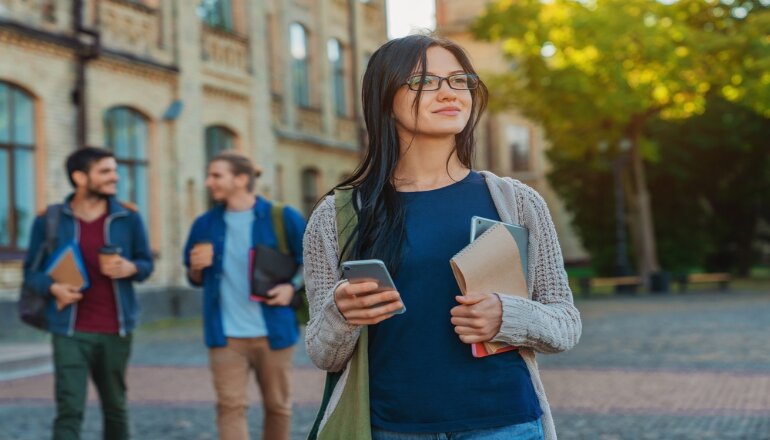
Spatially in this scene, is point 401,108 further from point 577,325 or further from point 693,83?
point 693,83

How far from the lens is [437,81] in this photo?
2713 mm

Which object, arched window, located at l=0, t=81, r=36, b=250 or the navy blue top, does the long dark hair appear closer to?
the navy blue top

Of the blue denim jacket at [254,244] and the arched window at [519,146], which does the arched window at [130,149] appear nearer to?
the blue denim jacket at [254,244]

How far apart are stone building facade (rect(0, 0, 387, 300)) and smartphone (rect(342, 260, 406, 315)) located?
15873 millimetres

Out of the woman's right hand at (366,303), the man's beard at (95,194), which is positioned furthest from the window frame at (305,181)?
the woman's right hand at (366,303)

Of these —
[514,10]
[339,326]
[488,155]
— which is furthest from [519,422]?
[488,155]

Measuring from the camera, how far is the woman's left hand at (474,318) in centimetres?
251

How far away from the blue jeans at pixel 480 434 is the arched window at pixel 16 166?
1599 centimetres

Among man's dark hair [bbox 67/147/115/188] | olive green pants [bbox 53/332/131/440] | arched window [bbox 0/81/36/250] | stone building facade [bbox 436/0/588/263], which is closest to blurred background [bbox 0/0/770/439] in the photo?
arched window [bbox 0/81/36/250]

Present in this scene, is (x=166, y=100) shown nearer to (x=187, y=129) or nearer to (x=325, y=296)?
(x=187, y=129)

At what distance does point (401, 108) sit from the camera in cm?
273

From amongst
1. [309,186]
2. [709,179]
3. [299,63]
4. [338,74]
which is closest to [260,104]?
[299,63]

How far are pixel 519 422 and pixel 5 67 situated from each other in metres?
16.4

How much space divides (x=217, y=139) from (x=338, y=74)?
327 inches
